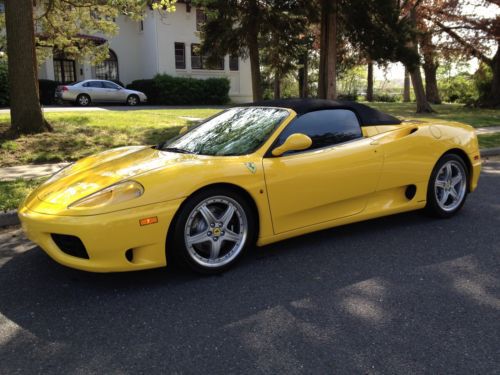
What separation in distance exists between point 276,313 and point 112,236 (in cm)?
118

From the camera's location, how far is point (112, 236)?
321cm

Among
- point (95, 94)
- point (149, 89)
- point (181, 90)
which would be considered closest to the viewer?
point (95, 94)

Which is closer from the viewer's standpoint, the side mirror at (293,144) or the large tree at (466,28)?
the side mirror at (293,144)

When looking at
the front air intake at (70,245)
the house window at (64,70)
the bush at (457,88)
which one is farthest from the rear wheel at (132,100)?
the front air intake at (70,245)

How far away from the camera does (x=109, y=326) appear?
9.61ft

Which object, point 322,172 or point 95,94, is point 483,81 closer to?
point 95,94

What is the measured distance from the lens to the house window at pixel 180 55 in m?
29.8

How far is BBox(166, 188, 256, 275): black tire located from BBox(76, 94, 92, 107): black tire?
2089 centimetres

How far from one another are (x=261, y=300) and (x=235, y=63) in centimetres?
2930

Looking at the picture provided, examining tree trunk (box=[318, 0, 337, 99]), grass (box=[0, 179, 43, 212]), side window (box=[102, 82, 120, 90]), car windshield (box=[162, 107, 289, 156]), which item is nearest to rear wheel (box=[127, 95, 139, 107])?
side window (box=[102, 82, 120, 90])

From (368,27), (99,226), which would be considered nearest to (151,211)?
(99,226)

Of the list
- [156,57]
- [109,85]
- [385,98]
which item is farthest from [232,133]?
[385,98]

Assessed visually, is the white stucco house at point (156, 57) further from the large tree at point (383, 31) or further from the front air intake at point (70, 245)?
the front air intake at point (70, 245)

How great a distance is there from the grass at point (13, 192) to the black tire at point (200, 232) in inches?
97.5
